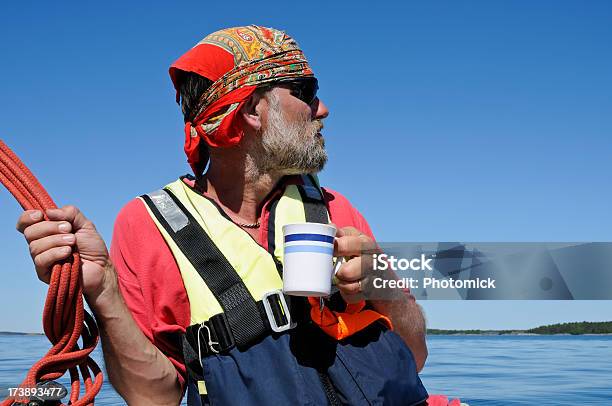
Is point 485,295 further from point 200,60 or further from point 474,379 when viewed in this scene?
point 474,379

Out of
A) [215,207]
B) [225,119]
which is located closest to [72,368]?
[215,207]

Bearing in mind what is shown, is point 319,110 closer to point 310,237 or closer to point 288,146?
point 288,146

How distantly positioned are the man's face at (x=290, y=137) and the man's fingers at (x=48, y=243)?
114cm

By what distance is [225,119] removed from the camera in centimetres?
336

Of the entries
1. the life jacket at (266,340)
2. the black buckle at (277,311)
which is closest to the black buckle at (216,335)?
the life jacket at (266,340)

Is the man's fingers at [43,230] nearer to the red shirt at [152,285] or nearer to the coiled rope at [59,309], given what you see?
the coiled rope at [59,309]

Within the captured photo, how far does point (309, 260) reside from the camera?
254 centimetres

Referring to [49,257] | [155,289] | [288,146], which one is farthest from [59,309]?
[288,146]

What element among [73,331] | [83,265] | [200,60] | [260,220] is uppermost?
[200,60]

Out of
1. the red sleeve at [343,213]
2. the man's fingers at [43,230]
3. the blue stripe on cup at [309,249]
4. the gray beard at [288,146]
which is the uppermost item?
the gray beard at [288,146]

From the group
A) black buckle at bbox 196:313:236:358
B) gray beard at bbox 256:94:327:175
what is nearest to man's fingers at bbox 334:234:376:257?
black buckle at bbox 196:313:236:358

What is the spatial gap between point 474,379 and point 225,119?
12400 millimetres

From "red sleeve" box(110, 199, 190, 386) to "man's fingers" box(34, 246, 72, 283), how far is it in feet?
2.16

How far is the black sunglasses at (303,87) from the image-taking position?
3467mm
